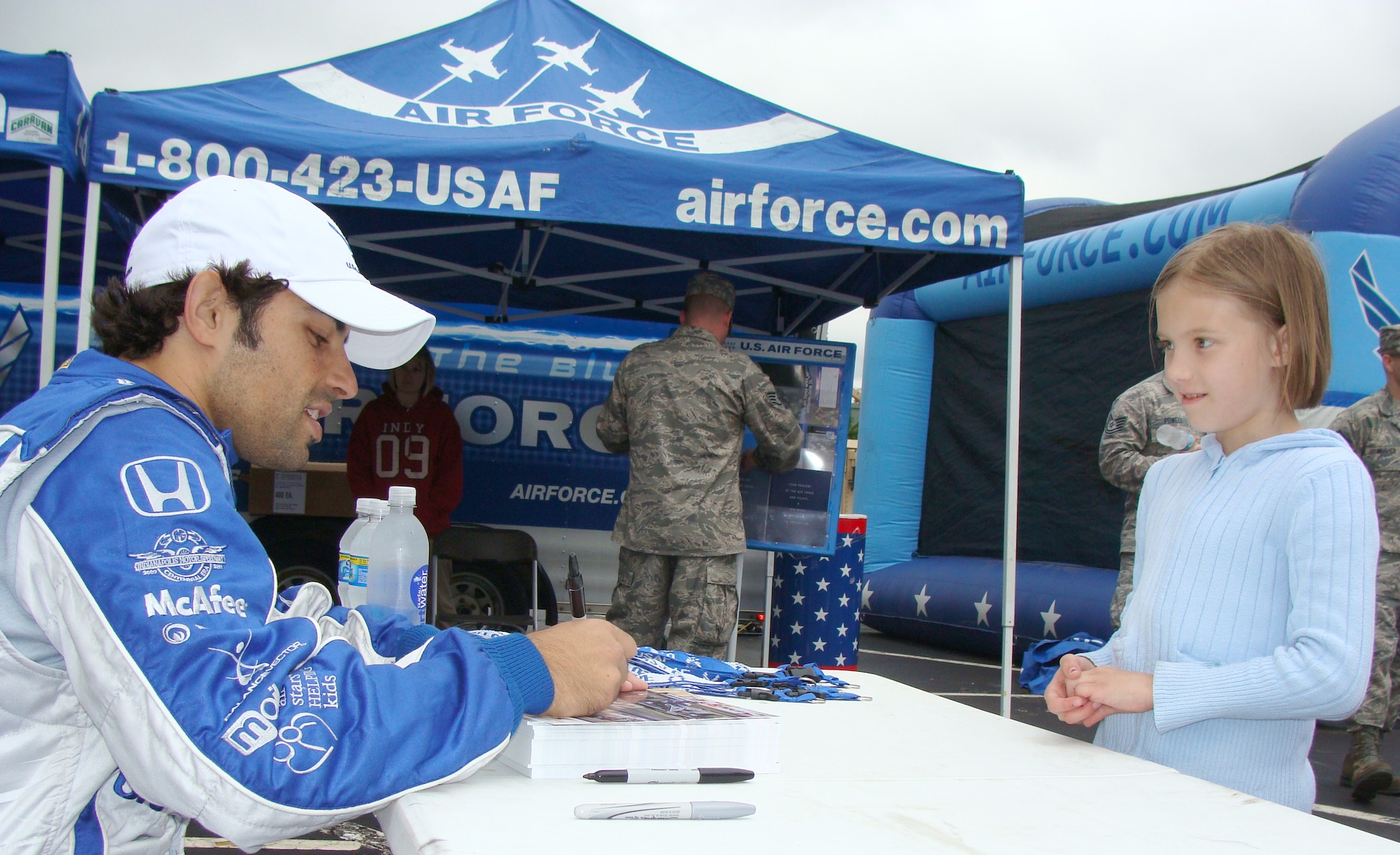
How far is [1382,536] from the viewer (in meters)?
3.91

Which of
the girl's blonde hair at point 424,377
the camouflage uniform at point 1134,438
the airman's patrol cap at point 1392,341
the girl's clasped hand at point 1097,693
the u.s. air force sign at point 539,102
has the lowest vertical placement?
the girl's clasped hand at point 1097,693

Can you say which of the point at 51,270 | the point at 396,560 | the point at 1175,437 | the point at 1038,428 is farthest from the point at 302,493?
the point at 1038,428

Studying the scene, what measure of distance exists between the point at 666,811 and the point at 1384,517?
3984mm

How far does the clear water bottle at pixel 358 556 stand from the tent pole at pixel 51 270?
2114 millimetres

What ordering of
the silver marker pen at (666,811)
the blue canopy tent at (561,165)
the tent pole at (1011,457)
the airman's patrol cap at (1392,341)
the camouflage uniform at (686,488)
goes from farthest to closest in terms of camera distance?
1. the tent pole at (1011,457)
2. the camouflage uniform at (686,488)
3. the airman's patrol cap at (1392,341)
4. the blue canopy tent at (561,165)
5. the silver marker pen at (666,811)

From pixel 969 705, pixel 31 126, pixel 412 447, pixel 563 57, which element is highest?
pixel 563 57

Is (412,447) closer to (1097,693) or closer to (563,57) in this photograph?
(563,57)

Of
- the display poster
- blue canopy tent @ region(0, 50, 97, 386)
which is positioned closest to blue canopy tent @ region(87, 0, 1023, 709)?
blue canopy tent @ region(0, 50, 97, 386)

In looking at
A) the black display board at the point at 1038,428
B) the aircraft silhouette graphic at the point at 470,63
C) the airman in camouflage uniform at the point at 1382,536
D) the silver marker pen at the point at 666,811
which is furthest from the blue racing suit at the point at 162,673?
the black display board at the point at 1038,428

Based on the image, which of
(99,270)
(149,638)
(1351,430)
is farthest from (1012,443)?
(99,270)

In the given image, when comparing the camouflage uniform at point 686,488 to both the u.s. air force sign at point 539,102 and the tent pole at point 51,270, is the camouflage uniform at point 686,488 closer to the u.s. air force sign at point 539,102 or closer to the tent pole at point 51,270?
the u.s. air force sign at point 539,102

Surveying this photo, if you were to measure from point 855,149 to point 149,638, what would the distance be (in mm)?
3795

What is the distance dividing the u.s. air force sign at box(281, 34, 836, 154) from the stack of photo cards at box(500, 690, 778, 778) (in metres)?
3.11

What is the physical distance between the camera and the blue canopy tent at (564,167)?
3.45 meters
